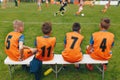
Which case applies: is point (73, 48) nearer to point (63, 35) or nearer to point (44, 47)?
point (44, 47)

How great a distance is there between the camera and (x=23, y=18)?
68.1 feet

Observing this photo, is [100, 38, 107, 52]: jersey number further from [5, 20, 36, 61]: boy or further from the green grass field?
[5, 20, 36, 61]: boy

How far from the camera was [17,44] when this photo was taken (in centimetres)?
859

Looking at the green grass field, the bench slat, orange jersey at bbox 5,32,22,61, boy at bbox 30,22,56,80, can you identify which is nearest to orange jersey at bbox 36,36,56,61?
boy at bbox 30,22,56,80

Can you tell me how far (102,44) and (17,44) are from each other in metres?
2.55

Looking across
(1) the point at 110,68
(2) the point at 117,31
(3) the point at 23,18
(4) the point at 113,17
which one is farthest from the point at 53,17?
(1) the point at 110,68

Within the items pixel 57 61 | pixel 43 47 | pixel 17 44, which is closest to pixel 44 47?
pixel 43 47

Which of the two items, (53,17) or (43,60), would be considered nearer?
(43,60)

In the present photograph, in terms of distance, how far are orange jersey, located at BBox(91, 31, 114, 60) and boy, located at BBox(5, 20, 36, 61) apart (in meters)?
1.89

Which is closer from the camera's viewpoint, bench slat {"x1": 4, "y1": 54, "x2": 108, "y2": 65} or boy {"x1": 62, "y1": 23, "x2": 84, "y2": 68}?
bench slat {"x1": 4, "y1": 54, "x2": 108, "y2": 65}

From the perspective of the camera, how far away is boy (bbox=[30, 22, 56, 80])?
27.6ft

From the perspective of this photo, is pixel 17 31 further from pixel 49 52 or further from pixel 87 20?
pixel 87 20

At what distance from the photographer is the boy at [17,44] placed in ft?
27.9

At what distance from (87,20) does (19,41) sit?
11.9m
